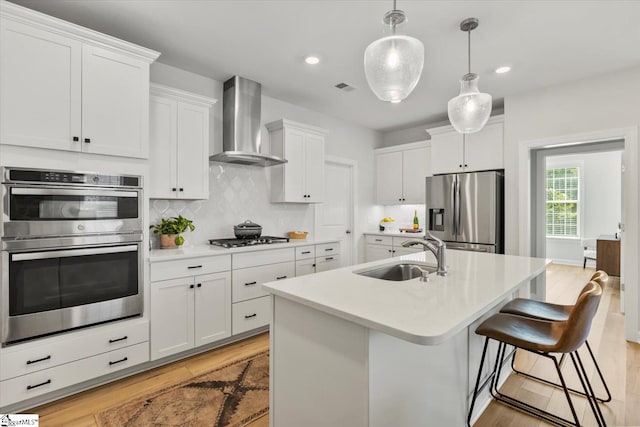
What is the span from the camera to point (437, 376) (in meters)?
1.56

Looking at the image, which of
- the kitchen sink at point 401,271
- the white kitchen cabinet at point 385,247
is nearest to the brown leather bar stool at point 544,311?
the kitchen sink at point 401,271

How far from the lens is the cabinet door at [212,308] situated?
106 inches

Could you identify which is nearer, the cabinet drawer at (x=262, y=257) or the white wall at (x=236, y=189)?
the cabinet drawer at (x=262, y=257)

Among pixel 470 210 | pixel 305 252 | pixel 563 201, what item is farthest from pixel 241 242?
pixel 563 201

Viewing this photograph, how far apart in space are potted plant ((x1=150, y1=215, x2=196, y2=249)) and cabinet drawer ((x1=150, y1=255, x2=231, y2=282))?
38cm

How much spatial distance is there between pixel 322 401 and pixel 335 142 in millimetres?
3932

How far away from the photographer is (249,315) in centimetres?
305

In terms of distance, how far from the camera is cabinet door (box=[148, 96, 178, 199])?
8.87 ft

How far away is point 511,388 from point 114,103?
136 inches

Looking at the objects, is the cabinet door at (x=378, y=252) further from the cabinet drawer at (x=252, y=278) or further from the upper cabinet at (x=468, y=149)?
the cabinet drawer at (x=252, y=278)

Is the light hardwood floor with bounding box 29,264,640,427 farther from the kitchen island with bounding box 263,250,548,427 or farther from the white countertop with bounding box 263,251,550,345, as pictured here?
the white countertop with bounding box 263,251,550,345

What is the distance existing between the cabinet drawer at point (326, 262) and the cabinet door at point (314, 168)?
75cm

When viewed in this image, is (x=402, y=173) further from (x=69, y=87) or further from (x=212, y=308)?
(x=69, y=87)

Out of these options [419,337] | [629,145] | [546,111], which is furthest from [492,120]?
[419,337]
